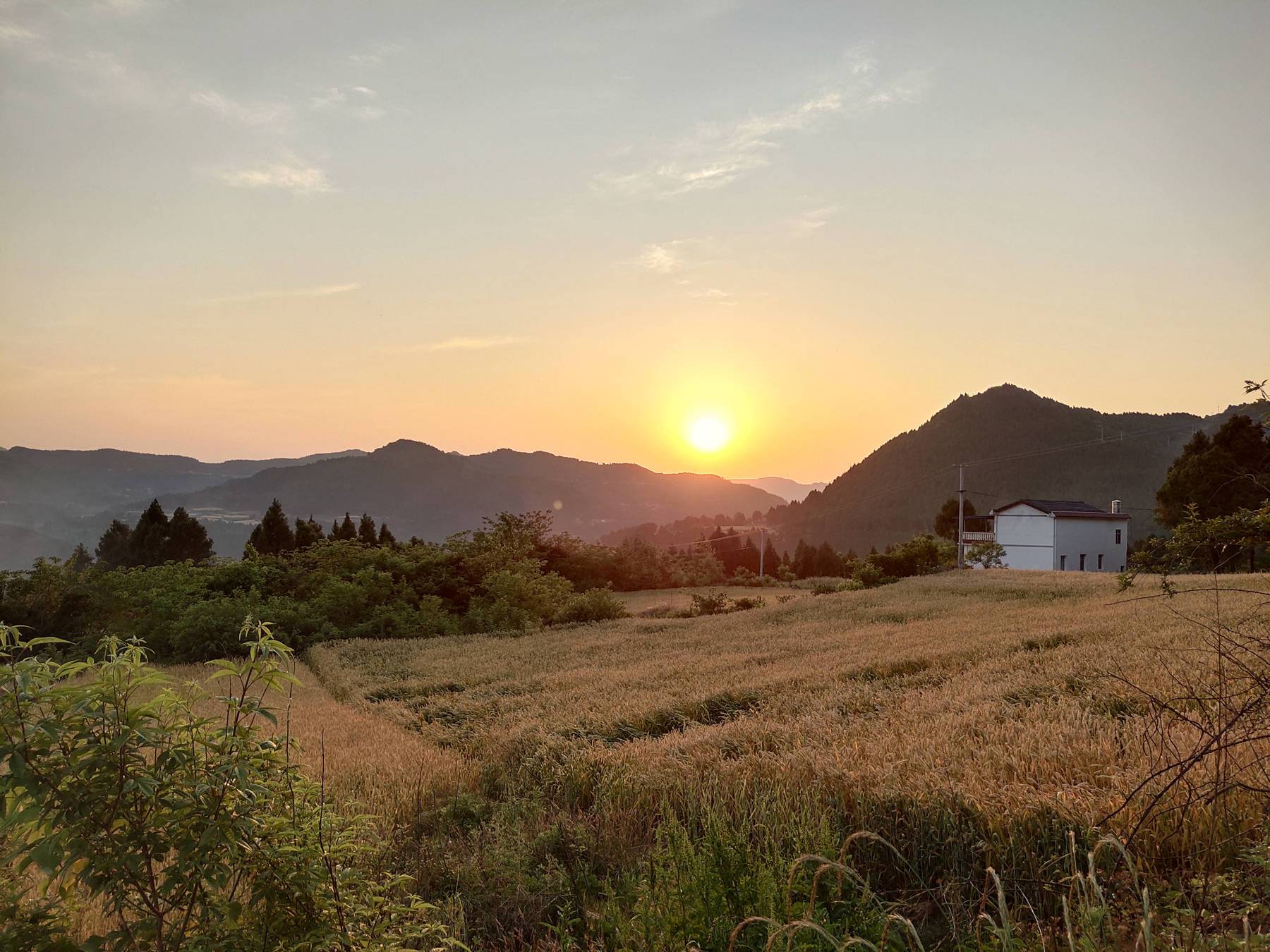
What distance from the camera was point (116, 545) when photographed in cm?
7675

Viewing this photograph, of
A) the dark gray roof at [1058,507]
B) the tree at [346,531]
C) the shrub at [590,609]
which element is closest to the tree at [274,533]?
the tree at [346,531]

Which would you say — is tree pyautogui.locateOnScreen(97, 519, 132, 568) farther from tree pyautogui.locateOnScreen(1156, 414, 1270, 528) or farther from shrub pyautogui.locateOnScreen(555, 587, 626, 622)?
tree pyautogui.locateOnScreen(1156, 414, 1270, 528)

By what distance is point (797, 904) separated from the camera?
388cm

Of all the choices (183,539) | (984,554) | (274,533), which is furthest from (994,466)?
(183,539)

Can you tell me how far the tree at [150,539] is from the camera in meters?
65.0

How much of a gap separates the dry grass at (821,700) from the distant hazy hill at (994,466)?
12175cm

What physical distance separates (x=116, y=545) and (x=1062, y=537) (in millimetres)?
94702

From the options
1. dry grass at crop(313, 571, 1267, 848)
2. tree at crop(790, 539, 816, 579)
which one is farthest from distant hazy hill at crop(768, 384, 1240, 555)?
dry grass at crop(313, 571, 1267, 848)

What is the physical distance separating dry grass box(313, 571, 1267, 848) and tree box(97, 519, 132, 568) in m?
60.7

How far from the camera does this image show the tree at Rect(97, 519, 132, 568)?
234ft

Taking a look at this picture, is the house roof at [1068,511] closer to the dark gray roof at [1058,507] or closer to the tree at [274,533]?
the dark gray roof at [1058,507]

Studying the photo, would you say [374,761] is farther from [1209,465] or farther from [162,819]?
[1209,465]

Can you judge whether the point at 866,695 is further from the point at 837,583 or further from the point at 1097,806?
the point at 837,583

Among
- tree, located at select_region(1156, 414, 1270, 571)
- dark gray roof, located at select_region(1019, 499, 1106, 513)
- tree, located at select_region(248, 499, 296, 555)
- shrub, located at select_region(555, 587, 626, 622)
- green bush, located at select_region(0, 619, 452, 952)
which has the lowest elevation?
shrub, located at select_region(555, 587, 626, 622)
